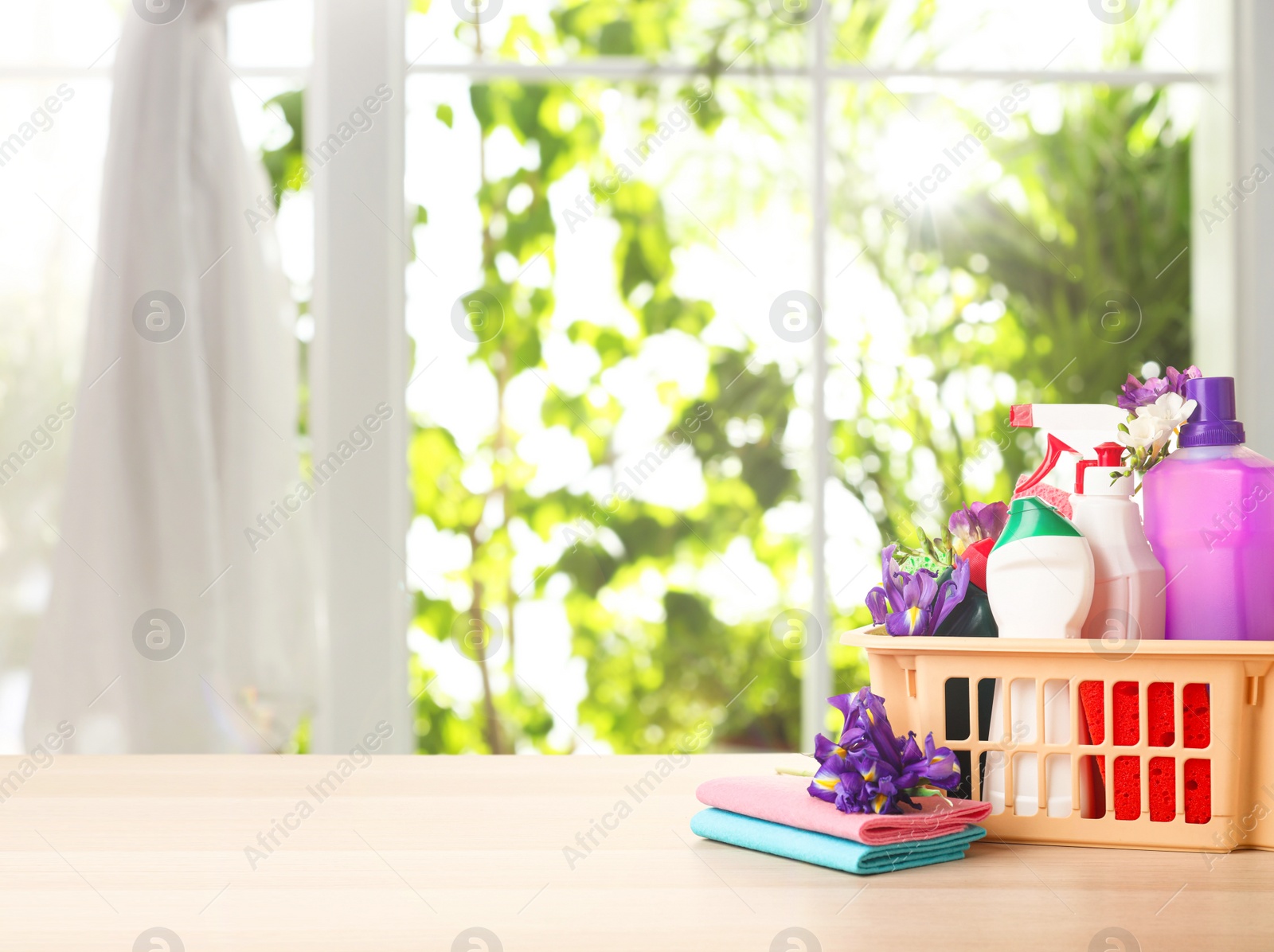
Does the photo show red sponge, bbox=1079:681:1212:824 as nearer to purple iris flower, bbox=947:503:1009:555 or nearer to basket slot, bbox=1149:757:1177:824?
basket slot, bbox=1149:757:1177:824

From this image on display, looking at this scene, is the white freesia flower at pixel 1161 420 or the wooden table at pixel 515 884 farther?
the white freesia flower at pixel 1161 420

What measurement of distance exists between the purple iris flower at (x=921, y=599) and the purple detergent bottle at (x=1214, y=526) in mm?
136

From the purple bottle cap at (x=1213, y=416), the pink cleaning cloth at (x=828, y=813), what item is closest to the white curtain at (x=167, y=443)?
the pink cleaning cloth at (x=828, y=813)

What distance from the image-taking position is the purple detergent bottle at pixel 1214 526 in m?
0.64

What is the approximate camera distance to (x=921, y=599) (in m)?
0.70

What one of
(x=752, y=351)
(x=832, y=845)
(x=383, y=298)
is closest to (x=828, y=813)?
(x=832, y=845)

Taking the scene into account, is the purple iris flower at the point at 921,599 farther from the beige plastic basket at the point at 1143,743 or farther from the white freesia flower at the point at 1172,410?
the white freesia flower at the point at 1172,410

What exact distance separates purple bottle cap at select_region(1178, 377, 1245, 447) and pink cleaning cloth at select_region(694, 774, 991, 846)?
29 cm

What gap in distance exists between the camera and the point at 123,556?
166 cm

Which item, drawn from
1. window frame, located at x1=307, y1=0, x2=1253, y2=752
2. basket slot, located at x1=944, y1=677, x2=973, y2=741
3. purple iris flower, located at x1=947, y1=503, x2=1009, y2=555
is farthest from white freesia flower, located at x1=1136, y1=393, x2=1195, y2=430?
window frame, located at x1=307, y1=0, x2=1253, y2=752

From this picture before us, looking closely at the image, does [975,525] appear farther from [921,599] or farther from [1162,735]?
[1162,735]

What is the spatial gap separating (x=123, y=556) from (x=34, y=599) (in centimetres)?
51

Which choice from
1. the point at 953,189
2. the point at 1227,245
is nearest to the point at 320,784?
the point at 953,189

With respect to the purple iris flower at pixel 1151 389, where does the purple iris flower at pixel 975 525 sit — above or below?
below
